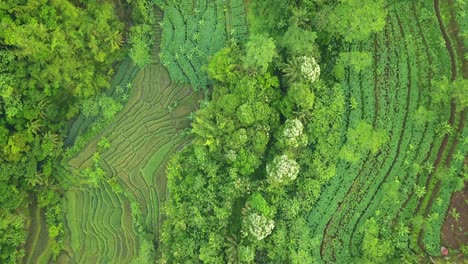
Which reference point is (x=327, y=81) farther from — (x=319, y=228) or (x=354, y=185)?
(x=319, y=228)

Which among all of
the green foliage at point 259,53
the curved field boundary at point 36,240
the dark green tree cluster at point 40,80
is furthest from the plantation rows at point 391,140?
the curved field boundary at point 36,240

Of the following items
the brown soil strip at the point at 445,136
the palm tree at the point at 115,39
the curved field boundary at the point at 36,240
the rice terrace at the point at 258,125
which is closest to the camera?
the rice terrace at the point at 258,125

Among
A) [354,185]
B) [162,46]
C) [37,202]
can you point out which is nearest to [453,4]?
[354,185]

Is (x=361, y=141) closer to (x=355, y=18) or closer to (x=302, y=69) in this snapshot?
(x=302, y=69)

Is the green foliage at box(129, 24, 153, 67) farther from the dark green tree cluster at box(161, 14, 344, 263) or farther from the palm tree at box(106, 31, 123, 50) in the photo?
the dark green tree cluster at box(161, 14, 344, 263)

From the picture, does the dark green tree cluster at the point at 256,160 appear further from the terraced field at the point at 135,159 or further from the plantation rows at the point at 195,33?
the terraced field at the point at 135,159

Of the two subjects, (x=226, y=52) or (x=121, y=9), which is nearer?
(x=226, y=52)

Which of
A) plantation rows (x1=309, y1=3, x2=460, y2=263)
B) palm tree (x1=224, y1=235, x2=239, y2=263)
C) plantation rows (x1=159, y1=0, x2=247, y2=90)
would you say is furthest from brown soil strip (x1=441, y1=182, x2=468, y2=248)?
plantation rows (x1=159, y1=0, x2=247, y2=90)
